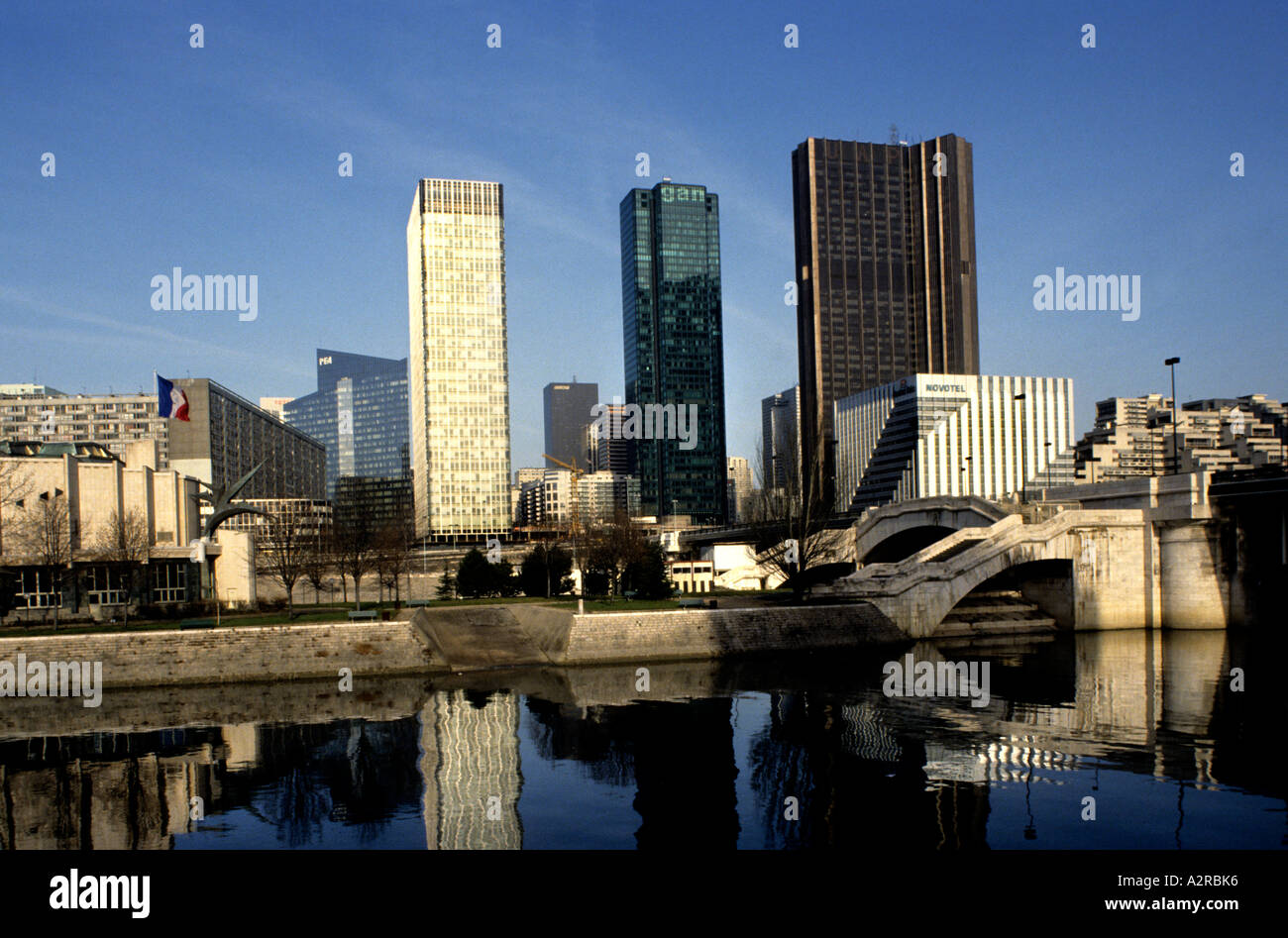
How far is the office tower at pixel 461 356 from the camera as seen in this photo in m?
168

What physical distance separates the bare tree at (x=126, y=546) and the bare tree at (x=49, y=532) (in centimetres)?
183

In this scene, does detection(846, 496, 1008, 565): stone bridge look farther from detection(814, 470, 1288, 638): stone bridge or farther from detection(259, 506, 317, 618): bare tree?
detection(259, 506, 317, 618): bare tree

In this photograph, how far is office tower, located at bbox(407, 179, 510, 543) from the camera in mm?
168000

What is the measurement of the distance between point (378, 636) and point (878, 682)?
22486mm

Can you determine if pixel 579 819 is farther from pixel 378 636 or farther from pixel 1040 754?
pixel 378 636

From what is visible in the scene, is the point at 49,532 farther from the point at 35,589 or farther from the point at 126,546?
the point at 35,589

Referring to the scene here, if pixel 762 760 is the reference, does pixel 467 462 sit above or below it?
above

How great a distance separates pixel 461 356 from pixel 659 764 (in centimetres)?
14907

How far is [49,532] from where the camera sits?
172ft

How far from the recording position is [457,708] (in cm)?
3722

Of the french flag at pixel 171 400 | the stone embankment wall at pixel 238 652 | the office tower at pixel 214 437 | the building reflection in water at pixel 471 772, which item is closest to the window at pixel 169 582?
the french flag at pixel 171 400

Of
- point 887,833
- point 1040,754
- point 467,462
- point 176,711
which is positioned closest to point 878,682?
point 1040,754

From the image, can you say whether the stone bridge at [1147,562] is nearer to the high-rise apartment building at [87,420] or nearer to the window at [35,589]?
the window at [35,589]
